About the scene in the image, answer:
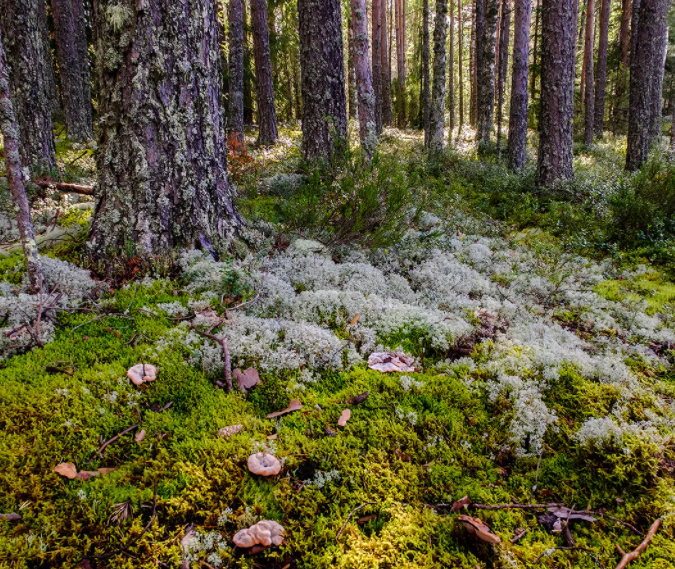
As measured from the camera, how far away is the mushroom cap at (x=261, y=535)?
1688 mm

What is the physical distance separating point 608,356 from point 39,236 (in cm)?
557

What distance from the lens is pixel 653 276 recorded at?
16.1 feet

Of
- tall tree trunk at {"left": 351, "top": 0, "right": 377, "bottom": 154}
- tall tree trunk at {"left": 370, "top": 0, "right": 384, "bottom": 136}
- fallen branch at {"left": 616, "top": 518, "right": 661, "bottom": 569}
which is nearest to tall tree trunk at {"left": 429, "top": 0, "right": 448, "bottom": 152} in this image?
tall tree trunk at {"left": 351, "top": 0, "right": 377, "bottom": 154}

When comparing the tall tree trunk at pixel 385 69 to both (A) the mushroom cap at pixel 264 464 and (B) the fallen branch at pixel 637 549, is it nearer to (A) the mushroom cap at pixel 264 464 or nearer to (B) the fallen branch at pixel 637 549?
(A) the mushroom cap at pixel 264 464

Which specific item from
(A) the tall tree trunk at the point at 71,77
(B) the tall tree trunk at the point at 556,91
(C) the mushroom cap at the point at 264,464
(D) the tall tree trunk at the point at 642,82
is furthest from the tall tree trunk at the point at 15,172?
(D) the tall tree trunk at the point at 642,82

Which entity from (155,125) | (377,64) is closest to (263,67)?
(377,64)

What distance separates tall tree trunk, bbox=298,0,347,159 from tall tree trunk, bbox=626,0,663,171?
23.9 ft

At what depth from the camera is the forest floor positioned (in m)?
1.77

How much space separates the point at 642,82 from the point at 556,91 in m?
3.60

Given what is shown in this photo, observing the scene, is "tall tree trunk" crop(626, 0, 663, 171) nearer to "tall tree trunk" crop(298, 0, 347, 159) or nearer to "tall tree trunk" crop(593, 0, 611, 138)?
"tall tree trunk" crop(298, 0, 347, 159)

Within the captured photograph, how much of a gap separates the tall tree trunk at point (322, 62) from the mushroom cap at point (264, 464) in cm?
688

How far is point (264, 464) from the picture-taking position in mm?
2033

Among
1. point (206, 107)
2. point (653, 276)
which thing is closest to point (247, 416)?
point (206, 107)

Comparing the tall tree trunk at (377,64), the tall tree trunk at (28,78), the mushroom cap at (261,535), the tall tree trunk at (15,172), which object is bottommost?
the mushroom cap at (261,535)
